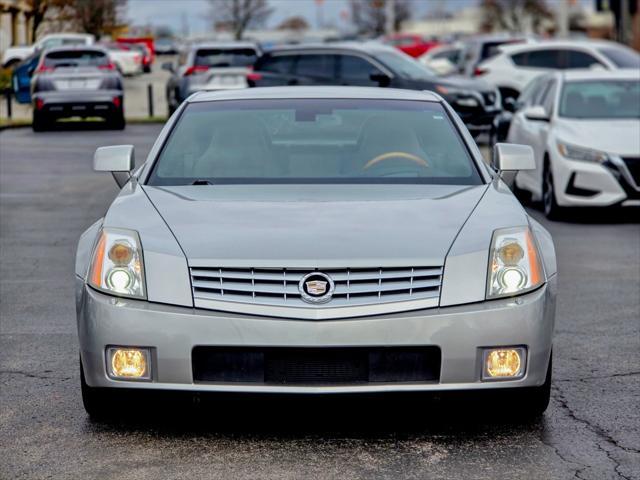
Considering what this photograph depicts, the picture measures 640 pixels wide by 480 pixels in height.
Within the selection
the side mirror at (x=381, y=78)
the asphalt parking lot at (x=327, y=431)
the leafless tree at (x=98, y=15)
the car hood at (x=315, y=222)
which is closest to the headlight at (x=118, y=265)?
the car hood at (x=315, y=222)

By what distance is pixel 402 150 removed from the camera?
23.6ft

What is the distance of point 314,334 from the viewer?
558cm

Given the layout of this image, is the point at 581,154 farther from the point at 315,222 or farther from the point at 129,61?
the point at 129,61

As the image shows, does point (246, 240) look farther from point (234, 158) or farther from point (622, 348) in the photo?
point (622, 348)

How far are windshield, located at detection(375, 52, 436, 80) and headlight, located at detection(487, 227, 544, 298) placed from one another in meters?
18.7

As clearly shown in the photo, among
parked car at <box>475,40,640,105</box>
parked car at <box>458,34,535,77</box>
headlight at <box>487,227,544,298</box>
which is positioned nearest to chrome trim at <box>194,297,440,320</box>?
headlight at <box>487,227,544,298</box>

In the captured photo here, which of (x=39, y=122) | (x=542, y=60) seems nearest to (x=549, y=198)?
(x=542, y=60)

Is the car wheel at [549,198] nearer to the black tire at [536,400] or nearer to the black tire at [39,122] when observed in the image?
the black tire at [536,400]

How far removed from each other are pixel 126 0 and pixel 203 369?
75.8m

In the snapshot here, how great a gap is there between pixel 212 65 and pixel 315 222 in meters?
24.9

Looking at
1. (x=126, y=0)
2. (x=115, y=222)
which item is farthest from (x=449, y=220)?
(x=126, y=0)

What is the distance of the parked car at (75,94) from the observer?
28.4 meters

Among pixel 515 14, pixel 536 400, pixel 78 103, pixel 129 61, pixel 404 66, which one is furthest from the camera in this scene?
pixel 515 14

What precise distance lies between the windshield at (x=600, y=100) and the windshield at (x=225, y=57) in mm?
15298
